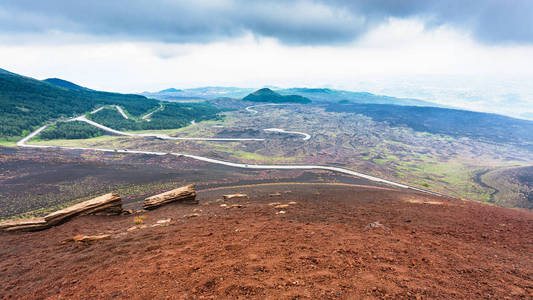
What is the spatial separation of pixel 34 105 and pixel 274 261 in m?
178

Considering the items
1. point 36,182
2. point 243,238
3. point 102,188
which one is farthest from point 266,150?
point 243,238

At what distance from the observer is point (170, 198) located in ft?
64.6

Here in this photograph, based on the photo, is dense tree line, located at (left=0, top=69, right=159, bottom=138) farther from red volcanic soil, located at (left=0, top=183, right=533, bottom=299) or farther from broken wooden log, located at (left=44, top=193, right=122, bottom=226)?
red volcanic soil, located at (left=0, top=183, right=533, bottom=299)

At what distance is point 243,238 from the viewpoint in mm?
10172

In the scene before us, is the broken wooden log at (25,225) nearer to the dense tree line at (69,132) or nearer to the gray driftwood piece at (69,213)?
the gray driftwood piece at (69,213)

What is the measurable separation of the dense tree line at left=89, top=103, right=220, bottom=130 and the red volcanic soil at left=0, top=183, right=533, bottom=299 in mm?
136304

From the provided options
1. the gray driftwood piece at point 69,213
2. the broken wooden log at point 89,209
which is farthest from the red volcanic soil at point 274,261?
the broken wooden log at point 89,209

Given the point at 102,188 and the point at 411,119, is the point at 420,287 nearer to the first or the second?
the point at 102,188

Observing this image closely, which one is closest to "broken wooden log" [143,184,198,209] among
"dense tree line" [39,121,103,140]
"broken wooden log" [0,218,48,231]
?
"broken wooden log" [0,218,48,231]

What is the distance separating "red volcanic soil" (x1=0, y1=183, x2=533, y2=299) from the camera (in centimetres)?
592

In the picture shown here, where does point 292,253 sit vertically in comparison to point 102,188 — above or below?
above

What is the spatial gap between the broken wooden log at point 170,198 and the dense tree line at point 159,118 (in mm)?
128289

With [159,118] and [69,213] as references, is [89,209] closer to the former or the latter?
[69,213]

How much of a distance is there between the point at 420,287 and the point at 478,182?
280ft
